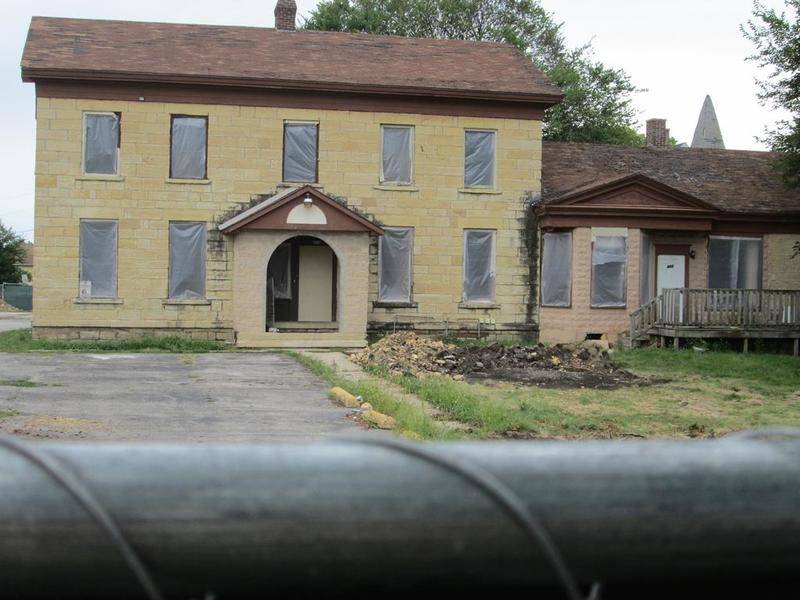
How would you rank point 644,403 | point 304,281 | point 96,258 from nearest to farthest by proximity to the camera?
point 644,403 < point 96,258 < point 304,281

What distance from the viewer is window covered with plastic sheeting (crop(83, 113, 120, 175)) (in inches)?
963

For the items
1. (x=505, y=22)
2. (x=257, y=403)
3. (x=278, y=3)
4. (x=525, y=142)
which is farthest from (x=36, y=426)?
(x=505, y=22)

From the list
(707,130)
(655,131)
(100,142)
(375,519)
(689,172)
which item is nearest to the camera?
(375,519)

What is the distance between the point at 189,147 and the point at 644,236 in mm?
11735

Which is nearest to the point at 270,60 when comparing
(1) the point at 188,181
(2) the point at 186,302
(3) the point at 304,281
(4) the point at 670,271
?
(1) the point at 188,181

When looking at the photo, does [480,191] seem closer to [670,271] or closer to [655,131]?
[670,271]

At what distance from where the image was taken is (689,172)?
28.7 meters

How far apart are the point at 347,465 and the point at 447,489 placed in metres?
0.18

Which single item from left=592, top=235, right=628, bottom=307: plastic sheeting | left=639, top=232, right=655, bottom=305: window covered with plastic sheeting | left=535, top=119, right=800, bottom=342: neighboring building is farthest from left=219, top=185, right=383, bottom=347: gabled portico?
left=639, top=232, right=655, bottom=305: window covered with plastic sheeting

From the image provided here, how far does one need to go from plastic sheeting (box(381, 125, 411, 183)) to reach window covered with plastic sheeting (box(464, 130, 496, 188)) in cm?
160

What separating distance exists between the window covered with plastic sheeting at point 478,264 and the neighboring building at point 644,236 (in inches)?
53.7

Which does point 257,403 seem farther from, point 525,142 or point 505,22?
point 505,22

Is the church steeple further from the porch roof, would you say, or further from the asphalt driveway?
the asphalt driveway

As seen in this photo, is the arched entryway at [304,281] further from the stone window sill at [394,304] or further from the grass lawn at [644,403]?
the grass lawn at [644,403]
